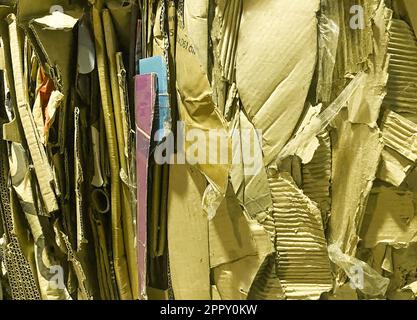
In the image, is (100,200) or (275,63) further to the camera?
(100,200)

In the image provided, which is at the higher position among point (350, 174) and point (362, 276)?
point (350, 174)

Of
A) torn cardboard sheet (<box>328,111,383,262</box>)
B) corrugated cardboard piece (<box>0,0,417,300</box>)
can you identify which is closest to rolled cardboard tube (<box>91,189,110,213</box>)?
corrugated cardboard piece (<box>0,0,417,300</box>)

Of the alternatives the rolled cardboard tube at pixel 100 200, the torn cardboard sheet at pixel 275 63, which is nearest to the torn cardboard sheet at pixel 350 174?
the torn cardboard sheet at pixel 275 63

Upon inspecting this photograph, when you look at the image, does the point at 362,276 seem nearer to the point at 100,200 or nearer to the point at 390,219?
the point at 390,219

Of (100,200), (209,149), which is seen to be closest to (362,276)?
(209,149)

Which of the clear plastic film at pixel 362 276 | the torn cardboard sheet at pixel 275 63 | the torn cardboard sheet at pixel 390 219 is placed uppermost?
the torn cardboard sheet at pixel 275 63

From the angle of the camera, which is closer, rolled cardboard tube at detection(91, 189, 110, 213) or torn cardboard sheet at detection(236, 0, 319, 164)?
torn cardboard sheet at detection(236, 0, 319, 164)

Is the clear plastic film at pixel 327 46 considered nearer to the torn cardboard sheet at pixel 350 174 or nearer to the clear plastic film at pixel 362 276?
the torn cardboard sheet at pixel 350 174

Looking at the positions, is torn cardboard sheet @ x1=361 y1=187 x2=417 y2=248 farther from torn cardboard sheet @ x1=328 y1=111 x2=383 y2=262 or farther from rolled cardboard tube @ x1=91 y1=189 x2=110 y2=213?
rolled cardboard tube @ x1=91 y1=189 x2=110 y2=213

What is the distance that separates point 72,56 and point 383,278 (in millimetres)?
831

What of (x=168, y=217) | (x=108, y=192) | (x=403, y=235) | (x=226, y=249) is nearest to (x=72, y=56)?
(x=108, y=192)

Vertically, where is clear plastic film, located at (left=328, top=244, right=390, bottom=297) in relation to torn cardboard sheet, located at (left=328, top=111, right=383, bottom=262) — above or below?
below
